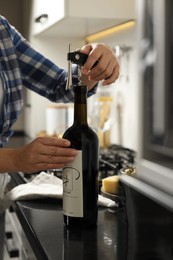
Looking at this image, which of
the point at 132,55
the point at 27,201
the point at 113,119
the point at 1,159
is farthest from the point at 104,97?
the point at 1,159

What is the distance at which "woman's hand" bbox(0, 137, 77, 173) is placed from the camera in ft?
2.49

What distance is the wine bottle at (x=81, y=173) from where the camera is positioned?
0.76 meters

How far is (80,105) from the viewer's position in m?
0.78

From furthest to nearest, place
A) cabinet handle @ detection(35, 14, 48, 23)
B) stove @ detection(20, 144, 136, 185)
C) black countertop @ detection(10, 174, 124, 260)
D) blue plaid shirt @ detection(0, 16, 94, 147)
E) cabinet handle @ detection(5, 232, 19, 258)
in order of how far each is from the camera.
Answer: cabinet handle @ detection(35, 14, 48, 23) < cabinet handle @ detection(5, 232, 19, 258) < stove @ detection(20, 144, 136, 185) < blue plaid shirt @ detection(0, 16, 94, 147) < black countertop @ detection(10, 174, 124, 260)

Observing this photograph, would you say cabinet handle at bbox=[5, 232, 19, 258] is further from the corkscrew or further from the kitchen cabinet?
the corkscrew

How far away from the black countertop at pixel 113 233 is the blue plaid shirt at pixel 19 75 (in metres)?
0.29

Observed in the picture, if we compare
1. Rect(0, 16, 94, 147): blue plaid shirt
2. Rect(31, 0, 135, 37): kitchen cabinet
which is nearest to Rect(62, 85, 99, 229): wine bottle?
Rect(0, 16, 94, 147): blue plaid shirt

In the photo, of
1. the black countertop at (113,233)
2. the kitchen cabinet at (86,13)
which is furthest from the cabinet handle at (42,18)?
the black countertop at (113,233)

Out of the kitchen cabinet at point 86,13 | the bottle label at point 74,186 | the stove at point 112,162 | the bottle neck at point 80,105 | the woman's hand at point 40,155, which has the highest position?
the kitchen cabinet at point 86,13

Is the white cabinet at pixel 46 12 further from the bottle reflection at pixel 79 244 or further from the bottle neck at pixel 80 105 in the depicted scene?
the bottle reflection at pixel 79 244

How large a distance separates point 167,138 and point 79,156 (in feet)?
1.03

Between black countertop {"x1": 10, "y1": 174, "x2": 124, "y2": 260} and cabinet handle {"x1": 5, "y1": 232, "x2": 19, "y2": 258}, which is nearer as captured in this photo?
black countertop {"x1": 10, "y1": 174, "x2": 124, "y2": 260}

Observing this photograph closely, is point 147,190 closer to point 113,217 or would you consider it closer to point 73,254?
point 73,254

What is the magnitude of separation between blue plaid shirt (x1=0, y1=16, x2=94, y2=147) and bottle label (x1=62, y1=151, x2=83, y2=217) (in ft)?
0.98
